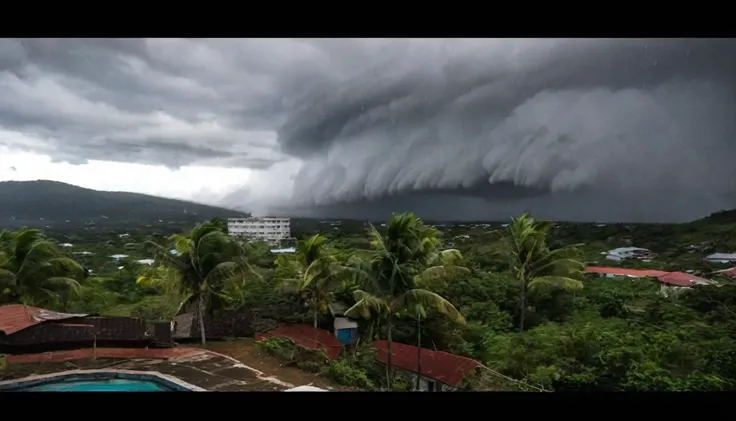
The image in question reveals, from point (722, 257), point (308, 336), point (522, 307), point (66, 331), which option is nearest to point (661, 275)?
point (722, 257)

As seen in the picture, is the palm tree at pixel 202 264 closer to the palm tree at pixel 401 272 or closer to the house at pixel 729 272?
the palm tree at pixel 401 272

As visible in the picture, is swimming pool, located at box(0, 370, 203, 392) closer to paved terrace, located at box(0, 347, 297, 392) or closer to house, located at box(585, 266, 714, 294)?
paved terrace, located at box(0, 347, 297, 392)

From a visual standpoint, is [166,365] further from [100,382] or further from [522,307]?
[522,307]

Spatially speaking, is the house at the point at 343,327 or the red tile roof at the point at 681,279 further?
the house at the point at 343,327

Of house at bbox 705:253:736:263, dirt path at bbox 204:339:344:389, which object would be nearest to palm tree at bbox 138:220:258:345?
dirt path at bbox 204:339:344:389

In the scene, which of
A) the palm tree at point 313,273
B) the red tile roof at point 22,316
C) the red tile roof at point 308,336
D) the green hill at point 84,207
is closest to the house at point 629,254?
the palm tree at point 313,273

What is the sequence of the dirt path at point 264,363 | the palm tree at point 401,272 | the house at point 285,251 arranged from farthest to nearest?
the house at point 285,251
the palm tree at point 401,272
the dirt path at point 264,363

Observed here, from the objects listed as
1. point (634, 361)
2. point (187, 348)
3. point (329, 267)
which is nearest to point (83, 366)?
point (187, 348)
